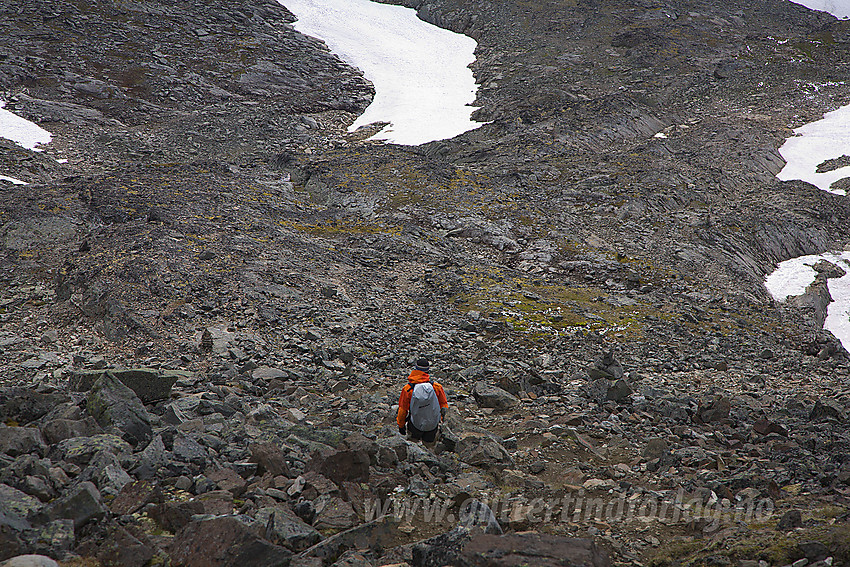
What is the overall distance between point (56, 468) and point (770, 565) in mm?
8442

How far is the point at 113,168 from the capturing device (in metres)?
29.2

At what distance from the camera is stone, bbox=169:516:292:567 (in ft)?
17.8

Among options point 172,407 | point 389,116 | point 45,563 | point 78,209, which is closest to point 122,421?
point 172,407

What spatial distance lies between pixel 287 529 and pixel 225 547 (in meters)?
0.86

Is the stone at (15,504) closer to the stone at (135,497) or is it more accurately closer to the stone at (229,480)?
the stone at (135,497)

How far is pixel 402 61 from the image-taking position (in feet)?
194

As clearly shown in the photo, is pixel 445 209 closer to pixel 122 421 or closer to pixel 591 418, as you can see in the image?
pixel 591 418

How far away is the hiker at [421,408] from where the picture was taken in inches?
368

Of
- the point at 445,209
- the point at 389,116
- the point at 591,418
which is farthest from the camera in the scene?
the point at 389,116

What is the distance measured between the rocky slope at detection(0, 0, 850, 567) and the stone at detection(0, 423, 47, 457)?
4cm

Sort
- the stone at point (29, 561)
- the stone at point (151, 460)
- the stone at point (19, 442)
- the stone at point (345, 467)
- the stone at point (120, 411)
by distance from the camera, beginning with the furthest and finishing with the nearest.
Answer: the stone at point (120, 411) → the stone at point (345, 467) → the stone at point (151, 460) → the stone at point (19, 442) → the stone at point (29, 561)

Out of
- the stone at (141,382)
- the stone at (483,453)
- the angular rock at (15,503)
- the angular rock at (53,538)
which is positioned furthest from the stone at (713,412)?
the angular rock at (15,503)

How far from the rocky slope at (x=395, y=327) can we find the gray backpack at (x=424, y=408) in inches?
23.2

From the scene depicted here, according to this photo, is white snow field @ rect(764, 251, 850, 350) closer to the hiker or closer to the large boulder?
the hiker
